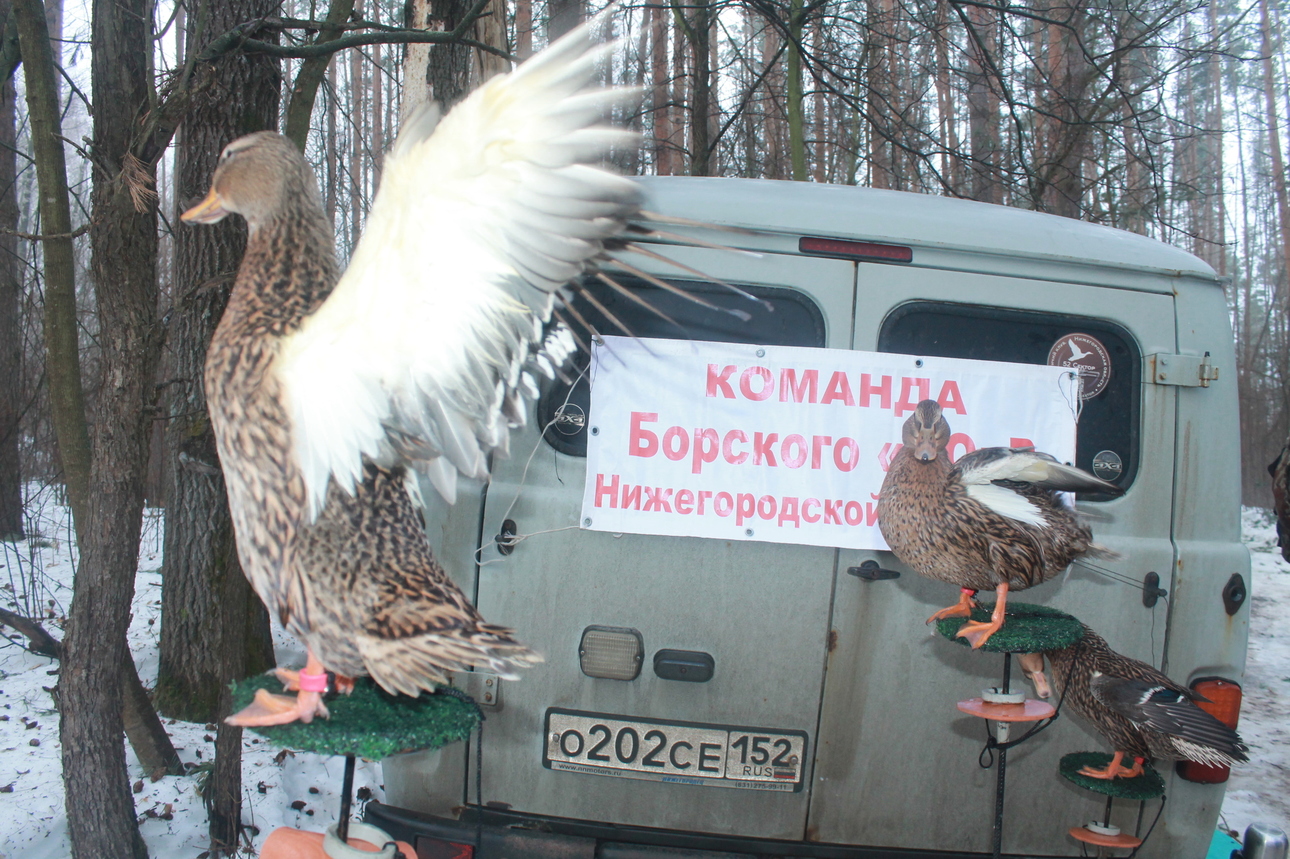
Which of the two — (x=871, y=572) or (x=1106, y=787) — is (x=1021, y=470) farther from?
(x=1106, y=787)

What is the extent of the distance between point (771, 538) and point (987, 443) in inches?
31.5

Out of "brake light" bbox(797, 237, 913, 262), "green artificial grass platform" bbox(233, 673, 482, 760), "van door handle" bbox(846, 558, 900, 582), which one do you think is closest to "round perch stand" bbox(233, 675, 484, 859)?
"green artificial grass platform" bbox(233, 673, 482, 760)

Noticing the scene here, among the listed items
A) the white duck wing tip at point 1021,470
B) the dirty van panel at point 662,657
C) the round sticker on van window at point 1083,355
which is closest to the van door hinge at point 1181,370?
the round sticker on van window at point 1083,355

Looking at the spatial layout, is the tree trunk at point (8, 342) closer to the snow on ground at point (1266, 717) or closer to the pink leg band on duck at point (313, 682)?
the pink leg band on duck at point (313, 682)

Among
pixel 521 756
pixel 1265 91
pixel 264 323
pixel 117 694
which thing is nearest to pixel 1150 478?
pixel 521 756

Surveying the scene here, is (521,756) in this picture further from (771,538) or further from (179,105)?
(179,105)

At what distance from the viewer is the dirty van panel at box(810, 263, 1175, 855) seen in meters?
2.70

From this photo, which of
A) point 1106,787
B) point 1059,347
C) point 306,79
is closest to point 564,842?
point 1106,787

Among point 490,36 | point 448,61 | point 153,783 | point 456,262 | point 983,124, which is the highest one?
point 983,124

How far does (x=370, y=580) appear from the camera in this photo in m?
1.49

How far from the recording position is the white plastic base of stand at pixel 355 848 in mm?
1555

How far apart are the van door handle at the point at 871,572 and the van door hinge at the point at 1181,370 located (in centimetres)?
113

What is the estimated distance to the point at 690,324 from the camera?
2703 mm

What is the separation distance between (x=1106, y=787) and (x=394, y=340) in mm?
2347
